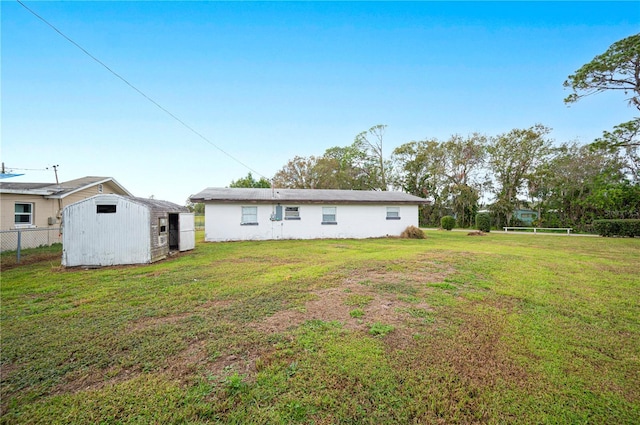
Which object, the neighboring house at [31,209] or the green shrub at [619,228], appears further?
the green shrub at [619,228]

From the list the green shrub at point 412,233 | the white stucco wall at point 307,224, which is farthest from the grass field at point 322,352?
the green shrub at point 412,233

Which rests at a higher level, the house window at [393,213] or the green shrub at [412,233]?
the house window at [393,213]

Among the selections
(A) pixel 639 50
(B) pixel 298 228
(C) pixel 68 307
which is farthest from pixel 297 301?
(A) pixel 639 50

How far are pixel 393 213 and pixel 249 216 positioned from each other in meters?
9.27

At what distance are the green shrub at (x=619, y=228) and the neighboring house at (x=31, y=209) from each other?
3312 cm

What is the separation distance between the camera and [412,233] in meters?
15.6

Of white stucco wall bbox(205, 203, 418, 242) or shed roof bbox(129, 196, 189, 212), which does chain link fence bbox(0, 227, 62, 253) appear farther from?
white stucco wall bbox(205, 203, 418, 242)

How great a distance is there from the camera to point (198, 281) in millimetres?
5574

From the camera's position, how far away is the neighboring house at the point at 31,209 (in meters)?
10.3

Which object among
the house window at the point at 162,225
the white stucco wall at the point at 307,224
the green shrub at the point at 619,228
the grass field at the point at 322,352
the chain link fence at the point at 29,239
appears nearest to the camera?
the grass field at the point at 322,352

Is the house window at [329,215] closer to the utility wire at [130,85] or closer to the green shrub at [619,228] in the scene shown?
the utility wire at [130,85]

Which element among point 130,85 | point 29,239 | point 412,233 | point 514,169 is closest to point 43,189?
point 29,239

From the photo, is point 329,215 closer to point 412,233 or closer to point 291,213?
point 291,213

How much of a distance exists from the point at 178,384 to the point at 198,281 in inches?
147
